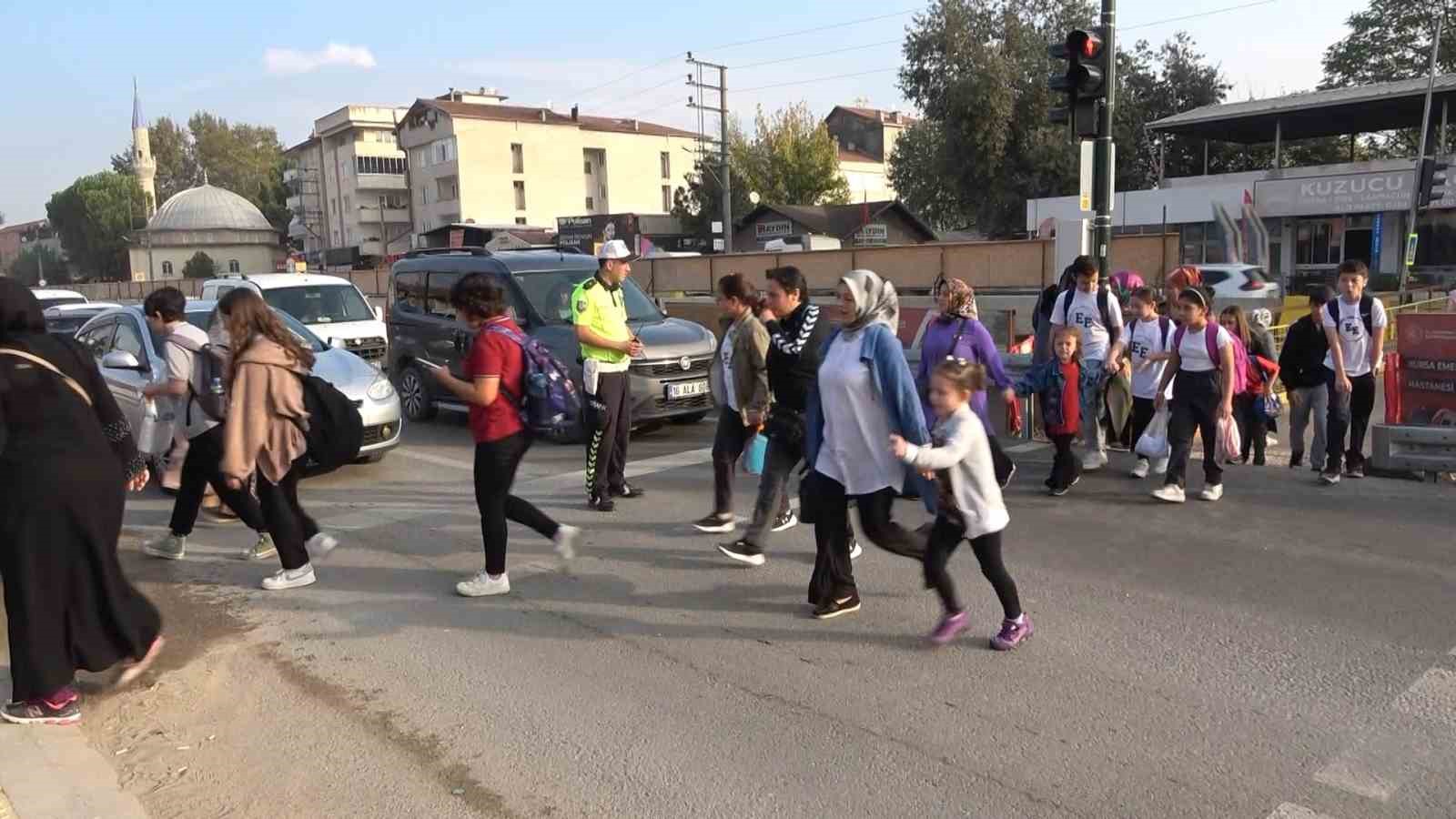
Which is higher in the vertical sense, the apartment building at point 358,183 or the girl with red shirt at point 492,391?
the apartment building at point 358,183

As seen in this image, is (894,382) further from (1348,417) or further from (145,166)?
(145,166)

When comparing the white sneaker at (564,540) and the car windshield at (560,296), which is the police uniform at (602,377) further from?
the car windshield at (560,296)

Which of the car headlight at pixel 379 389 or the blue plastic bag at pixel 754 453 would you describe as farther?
the car headlight at pixel 379 389

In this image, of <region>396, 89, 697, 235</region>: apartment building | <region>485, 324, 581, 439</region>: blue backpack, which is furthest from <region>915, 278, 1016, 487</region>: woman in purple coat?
<region>396, 89, 697, 235</region>: apartment building

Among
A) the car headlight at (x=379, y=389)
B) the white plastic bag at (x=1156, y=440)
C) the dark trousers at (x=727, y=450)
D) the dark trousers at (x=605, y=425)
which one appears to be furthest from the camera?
the car headlight at (x=379, y=389)

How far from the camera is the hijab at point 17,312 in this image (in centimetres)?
404

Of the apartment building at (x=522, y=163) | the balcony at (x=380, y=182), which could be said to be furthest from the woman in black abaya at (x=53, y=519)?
the balcony at (x=380, y=182)

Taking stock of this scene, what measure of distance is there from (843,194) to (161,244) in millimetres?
63466

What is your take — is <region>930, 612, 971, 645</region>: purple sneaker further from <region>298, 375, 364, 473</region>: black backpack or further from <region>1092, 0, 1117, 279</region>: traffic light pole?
<region>1092, 0, 1117, 279</region>: traffic light pole

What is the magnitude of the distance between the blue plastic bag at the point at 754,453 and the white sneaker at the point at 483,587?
5.62ft

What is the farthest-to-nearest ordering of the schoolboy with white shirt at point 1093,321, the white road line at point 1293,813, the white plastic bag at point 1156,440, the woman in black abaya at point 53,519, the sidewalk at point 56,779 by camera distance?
1. the white plastic bag at point 1156,440
2. the schoolboy with white shirt at point 1093,321
3. the woman in black abaya at point 53,519
4. the sidewalk at point 56,779
5. the white road line at point 1293,813

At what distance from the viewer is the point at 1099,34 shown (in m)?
9.86

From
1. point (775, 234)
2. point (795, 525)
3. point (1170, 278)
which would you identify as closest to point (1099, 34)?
point (1170, 278)

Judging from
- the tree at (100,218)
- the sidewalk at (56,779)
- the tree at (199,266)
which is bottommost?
the sidewalk at (56,779)
